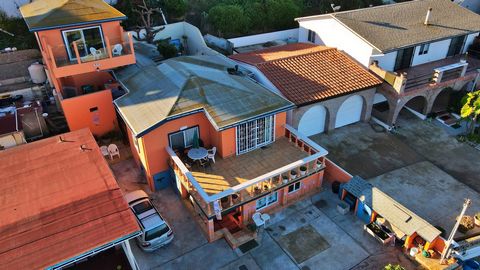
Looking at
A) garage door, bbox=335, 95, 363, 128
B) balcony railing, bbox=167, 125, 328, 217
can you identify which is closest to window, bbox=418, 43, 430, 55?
garage door, bbox=335, 95, 363, 128

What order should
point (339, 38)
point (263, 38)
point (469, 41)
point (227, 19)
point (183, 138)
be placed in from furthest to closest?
point (227, 19)
point (263, 38)
point (469, 41)
point (339, 38)
point (183, 138)

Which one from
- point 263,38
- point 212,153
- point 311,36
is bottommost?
point 212,153

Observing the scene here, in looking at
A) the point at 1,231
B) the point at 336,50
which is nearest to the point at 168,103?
the point at 1,231

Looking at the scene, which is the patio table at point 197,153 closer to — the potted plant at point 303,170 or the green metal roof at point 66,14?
the potted plant at point 303,170

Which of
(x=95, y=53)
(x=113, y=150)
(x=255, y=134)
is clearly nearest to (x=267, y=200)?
(x=255, y=134)

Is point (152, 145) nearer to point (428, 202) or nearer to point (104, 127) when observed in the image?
point (104, 127)

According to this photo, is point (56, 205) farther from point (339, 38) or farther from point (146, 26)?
point (339, 38)

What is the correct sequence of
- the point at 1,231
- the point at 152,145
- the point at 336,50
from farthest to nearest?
the point at 336,50, the point at 152,145, the point at 1,231
